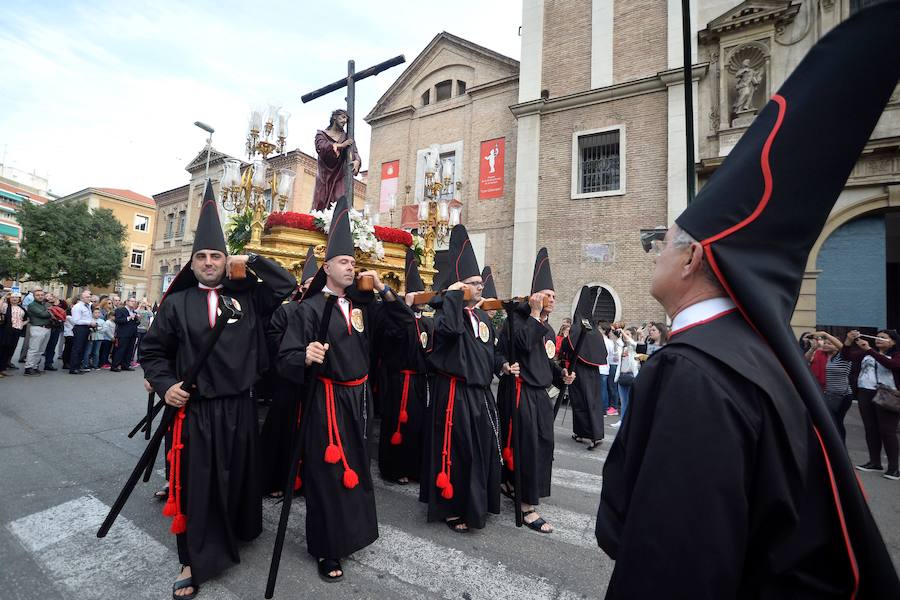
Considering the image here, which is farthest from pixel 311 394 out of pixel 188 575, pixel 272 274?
pixel 188 575

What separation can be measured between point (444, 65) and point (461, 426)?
18982 mm

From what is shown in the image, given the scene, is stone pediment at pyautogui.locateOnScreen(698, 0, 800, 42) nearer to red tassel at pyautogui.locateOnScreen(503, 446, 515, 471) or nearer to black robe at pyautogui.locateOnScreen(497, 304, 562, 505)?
black robe at pyautogui.locateOnScreen(497, 304, 562, 505)

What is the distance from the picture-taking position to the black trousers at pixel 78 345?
1015 centimetres

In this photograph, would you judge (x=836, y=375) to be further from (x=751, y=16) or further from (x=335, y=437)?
(x=751, y=16)

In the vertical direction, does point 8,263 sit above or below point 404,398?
above

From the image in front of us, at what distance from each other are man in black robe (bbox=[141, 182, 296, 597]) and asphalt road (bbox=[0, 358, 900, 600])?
0.27m

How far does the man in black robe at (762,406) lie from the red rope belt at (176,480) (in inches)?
106

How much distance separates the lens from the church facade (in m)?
11.9

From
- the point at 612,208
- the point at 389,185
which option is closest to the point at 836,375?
the point at 612,208

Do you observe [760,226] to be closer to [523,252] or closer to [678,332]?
[678,332]

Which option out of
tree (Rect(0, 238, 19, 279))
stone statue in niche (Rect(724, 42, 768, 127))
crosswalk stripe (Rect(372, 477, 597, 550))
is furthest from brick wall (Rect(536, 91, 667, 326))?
tree (Rect(0, 238, 19, 279))

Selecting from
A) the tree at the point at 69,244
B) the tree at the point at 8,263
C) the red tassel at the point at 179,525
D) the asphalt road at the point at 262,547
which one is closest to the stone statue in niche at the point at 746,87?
the asphalt road at the point at 262,547

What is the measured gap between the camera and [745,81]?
13.0 meters

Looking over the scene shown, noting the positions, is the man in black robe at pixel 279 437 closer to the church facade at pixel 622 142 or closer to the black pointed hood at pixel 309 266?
the black pointed hood at pixel 309 266
